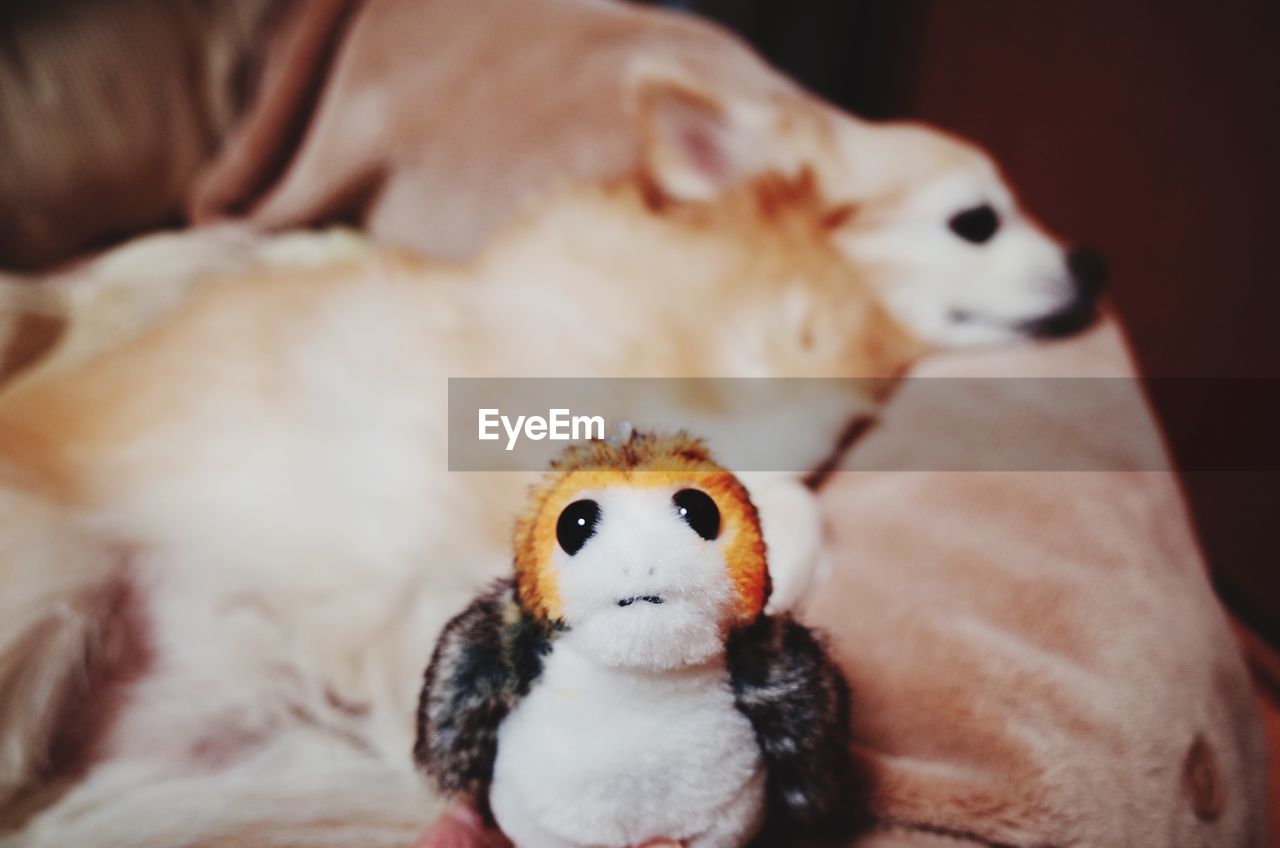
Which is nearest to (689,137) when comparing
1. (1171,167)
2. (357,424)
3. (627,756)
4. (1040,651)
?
(357,424)

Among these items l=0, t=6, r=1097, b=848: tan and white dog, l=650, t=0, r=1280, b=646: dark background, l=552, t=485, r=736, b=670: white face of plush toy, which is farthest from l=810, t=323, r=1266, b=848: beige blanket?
l=650, t=0, r=1280, b=646: dark background

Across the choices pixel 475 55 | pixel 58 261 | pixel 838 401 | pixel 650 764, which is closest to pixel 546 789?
pixel 650 764

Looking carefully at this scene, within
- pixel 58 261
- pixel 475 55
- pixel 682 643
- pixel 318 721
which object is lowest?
pixel 318 721

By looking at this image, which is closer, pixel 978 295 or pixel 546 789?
pixel 546 789

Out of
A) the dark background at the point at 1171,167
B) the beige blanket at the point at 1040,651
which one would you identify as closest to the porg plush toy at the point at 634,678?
the beige blanket at the point at 1040,651

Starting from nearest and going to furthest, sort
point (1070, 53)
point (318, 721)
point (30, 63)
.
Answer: point (318, 721) < point (30, 63) < point (1070, 53)

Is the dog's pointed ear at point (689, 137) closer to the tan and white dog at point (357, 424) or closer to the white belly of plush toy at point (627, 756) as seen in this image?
the tan and white dog at point (357, 424)

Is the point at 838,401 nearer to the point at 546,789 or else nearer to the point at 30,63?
the point at 546,789

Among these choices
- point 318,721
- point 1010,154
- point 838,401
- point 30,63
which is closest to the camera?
point 318,721
